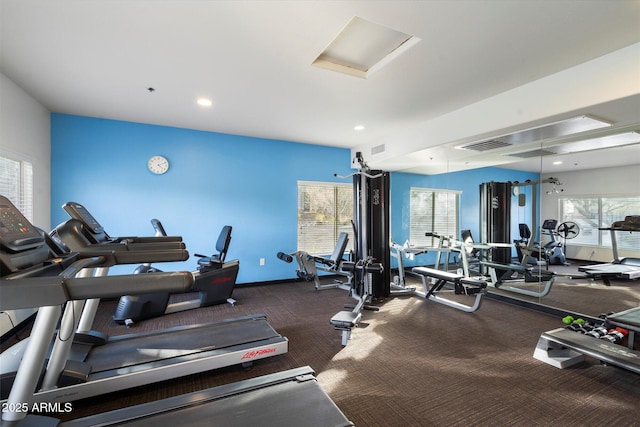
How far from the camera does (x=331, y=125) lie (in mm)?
4352

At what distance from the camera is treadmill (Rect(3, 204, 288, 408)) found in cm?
185

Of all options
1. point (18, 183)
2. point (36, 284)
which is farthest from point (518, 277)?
point (18, 183)

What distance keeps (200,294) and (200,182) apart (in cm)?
181

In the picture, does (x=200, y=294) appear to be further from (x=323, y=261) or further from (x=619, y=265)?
→ (x=619, y=265)

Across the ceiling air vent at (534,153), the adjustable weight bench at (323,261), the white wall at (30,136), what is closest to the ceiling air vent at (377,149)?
the adjustable weight bench at (323,261)

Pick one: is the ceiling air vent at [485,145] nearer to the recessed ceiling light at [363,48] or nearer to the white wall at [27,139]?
the recessed ceiling light at [363,48]

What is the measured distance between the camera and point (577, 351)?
93.6 inches

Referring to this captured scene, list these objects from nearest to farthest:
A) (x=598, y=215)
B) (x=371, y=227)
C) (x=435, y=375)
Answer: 1. (x=435, y=375)
2. (x=598, y=215)
3. (x=371, y=227)

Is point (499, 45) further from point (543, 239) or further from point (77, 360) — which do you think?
point (77, 360)

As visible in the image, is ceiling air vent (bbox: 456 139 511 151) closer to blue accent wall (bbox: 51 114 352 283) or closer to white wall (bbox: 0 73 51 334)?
blue accent wall (bbox: 51 114 352 283)

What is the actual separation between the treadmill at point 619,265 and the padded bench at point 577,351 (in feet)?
4.66

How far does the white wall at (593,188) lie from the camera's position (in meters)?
3.29

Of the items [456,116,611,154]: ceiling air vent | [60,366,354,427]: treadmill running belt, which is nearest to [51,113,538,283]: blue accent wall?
[456,116,611,154]: ceiling air vent

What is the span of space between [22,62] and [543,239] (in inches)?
251
